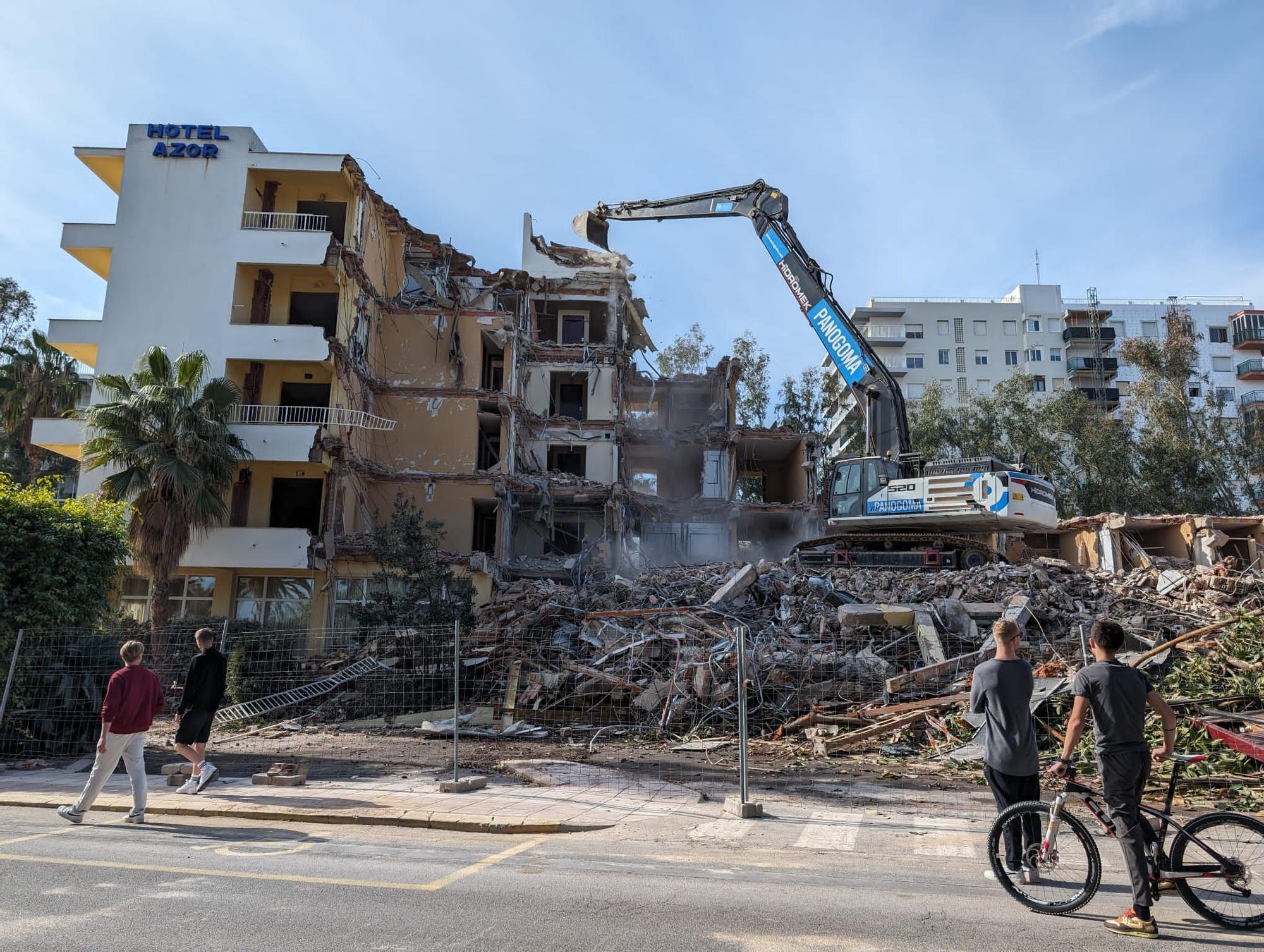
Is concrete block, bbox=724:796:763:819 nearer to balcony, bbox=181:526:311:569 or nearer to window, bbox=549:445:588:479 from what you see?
balcony, bbox=181:526:311:569

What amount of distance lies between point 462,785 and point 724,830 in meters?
3.09

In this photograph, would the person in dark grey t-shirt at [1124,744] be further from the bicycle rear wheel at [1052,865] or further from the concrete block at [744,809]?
the concrete block at [744,809]

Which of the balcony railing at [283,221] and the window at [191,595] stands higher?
the balcony railing at [283,221]

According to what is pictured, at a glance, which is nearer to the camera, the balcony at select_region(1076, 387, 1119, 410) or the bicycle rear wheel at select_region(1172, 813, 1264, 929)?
the bicycle rear wheel at select_region(1172, 813, 1264, 929)

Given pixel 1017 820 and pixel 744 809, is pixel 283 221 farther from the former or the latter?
pixel 1017 820

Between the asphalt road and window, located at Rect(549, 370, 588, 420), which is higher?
window, located at Rect(549, 370, 588, 420)


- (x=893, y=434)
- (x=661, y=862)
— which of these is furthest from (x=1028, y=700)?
(x=893, y=434)

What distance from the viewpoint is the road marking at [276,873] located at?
5.54 metres

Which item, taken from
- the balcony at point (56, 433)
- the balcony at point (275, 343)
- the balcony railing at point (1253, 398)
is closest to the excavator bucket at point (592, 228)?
the balcony at point (275, 343)

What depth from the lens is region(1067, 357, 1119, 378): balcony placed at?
219 ft

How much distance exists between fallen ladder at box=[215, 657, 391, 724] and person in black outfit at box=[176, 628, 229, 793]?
6045 mm

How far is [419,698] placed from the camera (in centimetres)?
1567

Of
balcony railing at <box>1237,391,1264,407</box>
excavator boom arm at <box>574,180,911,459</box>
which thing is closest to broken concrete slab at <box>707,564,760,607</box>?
excavator boom arm at <box>574,180,911,459</box>

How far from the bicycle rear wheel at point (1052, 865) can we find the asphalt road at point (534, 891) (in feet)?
0.35
